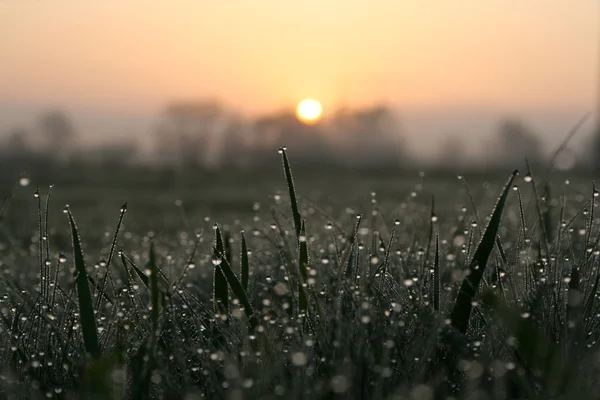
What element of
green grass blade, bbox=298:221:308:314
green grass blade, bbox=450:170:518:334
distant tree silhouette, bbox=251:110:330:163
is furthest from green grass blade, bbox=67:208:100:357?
distant tree silhouette, bbox=251:110:330:163

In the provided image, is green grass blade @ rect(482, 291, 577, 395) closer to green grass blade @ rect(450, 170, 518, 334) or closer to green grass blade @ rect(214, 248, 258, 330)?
green grass blade @ rect(450, 170, 518, 334)

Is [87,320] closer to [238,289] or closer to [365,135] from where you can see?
[238,289]

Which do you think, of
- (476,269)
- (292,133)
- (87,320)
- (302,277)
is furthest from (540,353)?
(292,133)

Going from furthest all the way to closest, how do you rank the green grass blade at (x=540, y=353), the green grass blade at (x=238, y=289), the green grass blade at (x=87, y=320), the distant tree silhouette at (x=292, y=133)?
the distant tree silhouette at (x=292, y=133), the green grass blade at (x=238, y=289), the green grass blade at (x=87, y=320), the green grass blade at (x=540, y=353)

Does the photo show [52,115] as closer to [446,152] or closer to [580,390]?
[446,152]

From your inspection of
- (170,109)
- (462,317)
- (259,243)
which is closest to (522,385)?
(462,317)

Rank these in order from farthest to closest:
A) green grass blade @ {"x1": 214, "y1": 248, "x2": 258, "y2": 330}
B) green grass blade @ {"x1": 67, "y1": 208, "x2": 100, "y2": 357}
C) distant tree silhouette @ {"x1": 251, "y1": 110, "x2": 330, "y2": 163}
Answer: distant tree silhouette @ {"x1": 251, "y1": 110, "x2": 330, "y2": 163}
green grass blade @ {"x1": 214, "y1": 248, "x2": 258, "y2": 330}
green grass blade @ {"x1": 67, "y1": 208, "x2": 100, "y2": 357}

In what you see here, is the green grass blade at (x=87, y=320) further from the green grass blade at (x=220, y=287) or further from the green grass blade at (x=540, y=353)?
the green grass blade at (x=540, y=353)

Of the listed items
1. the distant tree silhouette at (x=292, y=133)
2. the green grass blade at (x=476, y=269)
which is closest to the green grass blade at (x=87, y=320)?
the green grass blade at (x=476, y=269)
